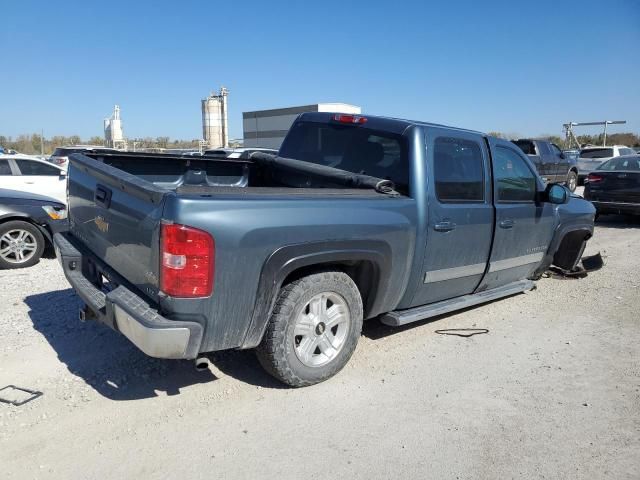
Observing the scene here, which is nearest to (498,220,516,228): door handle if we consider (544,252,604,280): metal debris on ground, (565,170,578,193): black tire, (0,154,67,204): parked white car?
(544,252,604,280): metal debris on ground

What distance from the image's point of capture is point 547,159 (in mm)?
16953

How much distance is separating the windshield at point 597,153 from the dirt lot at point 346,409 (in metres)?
19.3

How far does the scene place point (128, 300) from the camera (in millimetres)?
3059

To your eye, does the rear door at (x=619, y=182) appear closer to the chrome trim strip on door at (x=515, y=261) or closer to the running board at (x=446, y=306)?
the chrome trim strip on door at (x=515, y=261)

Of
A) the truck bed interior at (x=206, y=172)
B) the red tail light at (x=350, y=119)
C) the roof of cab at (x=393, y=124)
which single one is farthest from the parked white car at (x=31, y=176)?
the roof of cab at (x=393, y=124)

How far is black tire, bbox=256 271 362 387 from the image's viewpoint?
131 inches

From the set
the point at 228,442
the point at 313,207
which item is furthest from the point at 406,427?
the point at 313,207

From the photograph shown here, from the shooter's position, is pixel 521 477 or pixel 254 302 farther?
pixel 254 302

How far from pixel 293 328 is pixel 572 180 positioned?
18959 millimetres

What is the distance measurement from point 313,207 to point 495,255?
2.30m

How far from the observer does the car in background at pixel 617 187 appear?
1113cm

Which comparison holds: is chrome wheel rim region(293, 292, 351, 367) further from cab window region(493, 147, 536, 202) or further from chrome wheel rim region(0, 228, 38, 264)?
chrome wheel rim region(0, 228, 38, 264)

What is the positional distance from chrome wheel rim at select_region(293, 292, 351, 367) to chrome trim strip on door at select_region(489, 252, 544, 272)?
6.13 ft

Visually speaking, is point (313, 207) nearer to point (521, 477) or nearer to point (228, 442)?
point (228, 442)
